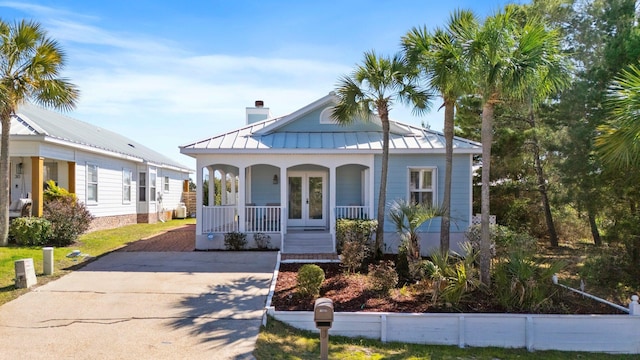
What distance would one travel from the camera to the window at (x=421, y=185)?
13344 mm

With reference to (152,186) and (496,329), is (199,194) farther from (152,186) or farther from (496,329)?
(152,186)

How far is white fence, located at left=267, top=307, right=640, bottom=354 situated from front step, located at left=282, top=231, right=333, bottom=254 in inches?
222

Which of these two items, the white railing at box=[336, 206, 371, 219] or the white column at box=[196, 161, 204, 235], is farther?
the white railing at box=[336, 206, 371, 219]

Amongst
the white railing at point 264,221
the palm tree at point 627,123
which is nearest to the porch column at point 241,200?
the white railing at point 264,221

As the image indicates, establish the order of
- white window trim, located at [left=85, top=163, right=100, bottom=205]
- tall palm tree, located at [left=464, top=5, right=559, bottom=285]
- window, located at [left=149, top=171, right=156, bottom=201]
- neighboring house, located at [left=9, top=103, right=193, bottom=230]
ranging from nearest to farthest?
1. tall palm tree, located at [left=464, top=5, right=559, bottom=285]
2. neighboring house, located at [left=9, top=103, right=193, bottom=230]
3. white window trim, located at [left=85, top=163, right=100, bottom=205]
4. window, located at [left=149, top=171, right=156, bottom=201]

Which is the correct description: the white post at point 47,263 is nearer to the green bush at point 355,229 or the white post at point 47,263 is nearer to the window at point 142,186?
the green bush at point 355,229

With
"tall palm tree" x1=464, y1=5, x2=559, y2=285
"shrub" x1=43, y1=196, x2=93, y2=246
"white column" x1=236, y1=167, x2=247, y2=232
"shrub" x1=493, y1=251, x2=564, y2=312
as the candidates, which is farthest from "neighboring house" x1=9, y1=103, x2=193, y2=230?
"shrub" x1=493, y1=251, x2=564, y2=312

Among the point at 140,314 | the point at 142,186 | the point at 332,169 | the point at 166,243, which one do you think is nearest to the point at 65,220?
the point at 166,243

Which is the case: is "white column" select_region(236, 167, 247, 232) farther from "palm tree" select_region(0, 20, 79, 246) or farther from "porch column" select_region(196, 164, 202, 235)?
"palm tree" select_region(0, 20, 79, 246)

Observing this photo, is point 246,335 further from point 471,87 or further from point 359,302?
point 471,87

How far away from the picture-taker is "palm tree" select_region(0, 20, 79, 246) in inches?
453

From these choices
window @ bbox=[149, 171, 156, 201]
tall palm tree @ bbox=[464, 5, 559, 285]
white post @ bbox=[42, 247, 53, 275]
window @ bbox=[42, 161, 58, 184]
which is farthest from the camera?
window @ bbox=[149, 171, 156, 201]

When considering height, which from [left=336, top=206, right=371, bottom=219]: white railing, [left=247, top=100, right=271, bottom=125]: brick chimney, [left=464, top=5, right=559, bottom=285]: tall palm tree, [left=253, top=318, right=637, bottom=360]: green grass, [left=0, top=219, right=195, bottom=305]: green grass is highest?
[left=247, top=100, right=271, bottom=125]: brick chimney

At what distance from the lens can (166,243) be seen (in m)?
14.1
